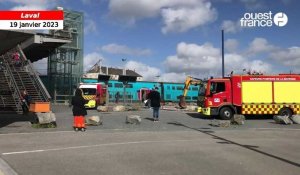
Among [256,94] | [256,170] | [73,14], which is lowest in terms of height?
[256,170]

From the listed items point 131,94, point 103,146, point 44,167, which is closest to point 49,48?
point 131,94

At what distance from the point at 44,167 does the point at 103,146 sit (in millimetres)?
3615

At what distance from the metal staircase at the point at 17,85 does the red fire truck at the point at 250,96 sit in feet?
44.0

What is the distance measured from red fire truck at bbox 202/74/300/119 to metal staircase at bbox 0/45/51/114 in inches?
529

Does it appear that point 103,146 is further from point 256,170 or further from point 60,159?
point 256,170

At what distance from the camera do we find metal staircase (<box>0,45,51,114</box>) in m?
32.9

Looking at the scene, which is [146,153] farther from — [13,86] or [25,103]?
[13,86]

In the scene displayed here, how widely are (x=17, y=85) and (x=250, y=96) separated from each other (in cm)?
1986

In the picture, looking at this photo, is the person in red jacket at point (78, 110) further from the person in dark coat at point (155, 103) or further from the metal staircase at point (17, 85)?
the metal staircase at point (17, 85)

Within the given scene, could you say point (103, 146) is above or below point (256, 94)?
below

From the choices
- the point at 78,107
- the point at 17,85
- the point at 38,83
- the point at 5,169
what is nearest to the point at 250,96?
the point at 78,107

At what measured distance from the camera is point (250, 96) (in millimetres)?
27422

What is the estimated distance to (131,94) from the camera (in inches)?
2258

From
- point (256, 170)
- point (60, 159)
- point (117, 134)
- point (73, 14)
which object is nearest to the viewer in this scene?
point (256, 170)
